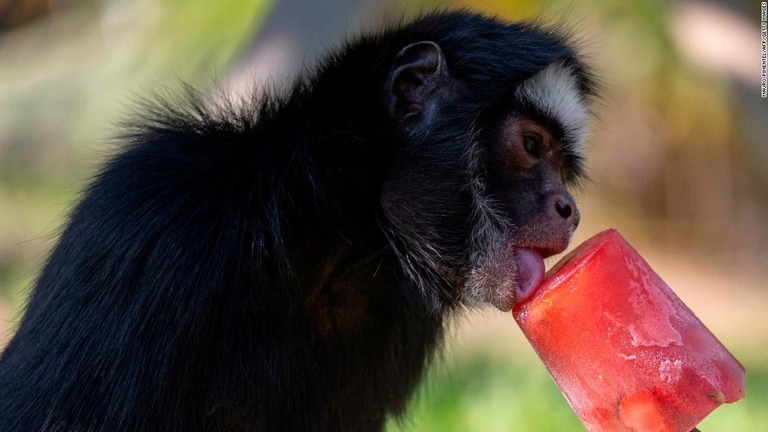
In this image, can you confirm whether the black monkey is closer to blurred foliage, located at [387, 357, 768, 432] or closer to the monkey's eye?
the monkey's eye

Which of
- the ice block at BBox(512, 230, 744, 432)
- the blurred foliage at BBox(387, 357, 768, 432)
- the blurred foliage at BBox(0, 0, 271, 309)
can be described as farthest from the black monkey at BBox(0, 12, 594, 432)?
the blurred foliage at BBox(0, 0, 271, 309)

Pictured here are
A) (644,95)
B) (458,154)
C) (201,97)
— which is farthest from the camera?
(644,95)

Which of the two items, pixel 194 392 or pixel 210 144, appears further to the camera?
pixel 210 144

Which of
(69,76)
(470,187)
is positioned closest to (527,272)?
(470,187)

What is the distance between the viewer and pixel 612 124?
12391mm

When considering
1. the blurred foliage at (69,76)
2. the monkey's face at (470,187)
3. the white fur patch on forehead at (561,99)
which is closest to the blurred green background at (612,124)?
the blurred foliage at (69,76)

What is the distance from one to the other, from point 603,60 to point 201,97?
672 cm

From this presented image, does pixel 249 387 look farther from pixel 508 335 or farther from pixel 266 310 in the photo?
pixel 508 335

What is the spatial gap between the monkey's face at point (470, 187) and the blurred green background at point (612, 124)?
3.64 metres

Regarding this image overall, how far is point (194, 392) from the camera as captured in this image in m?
3.17

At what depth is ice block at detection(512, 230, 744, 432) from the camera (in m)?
3.14

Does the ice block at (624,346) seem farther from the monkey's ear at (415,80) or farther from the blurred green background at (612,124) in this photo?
the blurred green background at (612,124)

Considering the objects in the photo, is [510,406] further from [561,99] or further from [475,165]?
[475,165]

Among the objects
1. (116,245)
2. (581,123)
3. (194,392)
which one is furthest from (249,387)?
(581,123)
